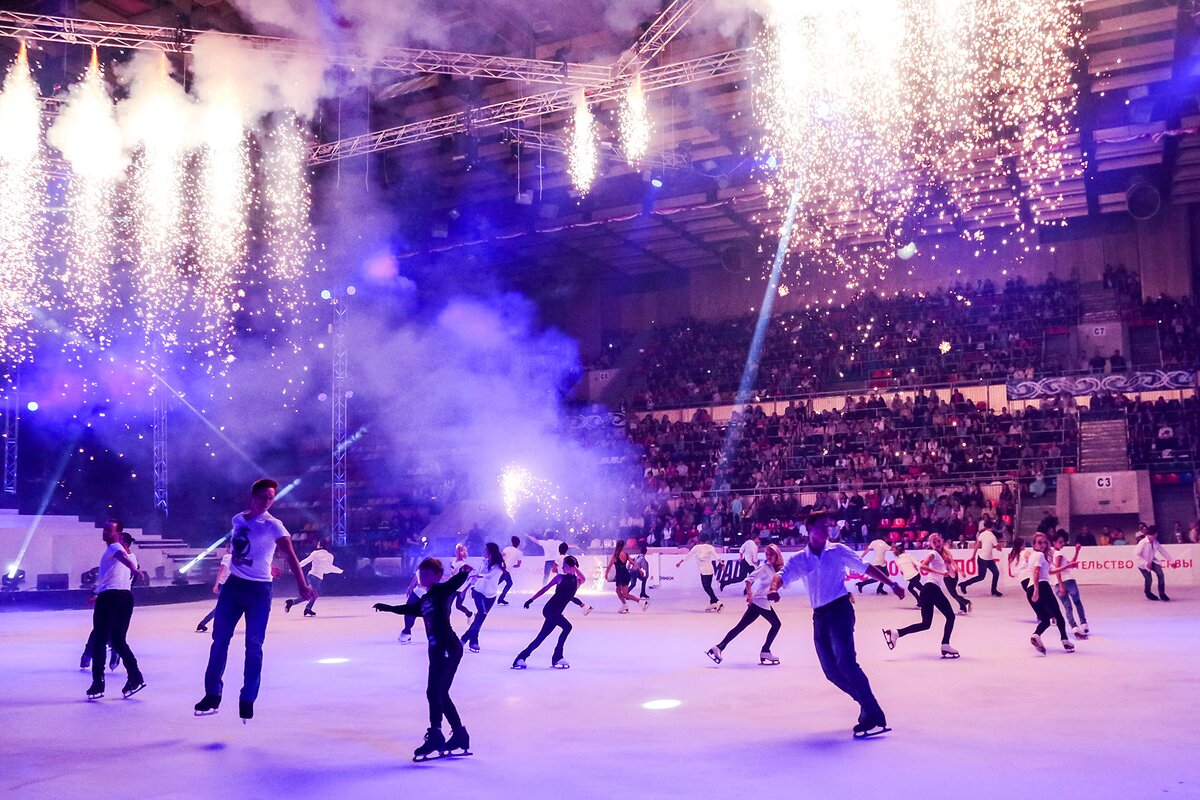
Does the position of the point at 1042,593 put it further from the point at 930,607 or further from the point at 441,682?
the point at 441,682

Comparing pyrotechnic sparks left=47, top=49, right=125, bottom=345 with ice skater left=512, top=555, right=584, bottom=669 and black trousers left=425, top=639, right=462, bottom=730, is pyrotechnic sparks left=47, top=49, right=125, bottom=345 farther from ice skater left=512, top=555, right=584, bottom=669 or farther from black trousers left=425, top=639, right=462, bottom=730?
black trousers left=425, top=639, right=462, bottom=730

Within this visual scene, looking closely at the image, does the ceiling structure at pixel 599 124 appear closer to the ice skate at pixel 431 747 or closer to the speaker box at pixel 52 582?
the speaker box at pixel 52 582

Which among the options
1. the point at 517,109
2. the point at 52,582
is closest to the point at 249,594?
the point at 517,109

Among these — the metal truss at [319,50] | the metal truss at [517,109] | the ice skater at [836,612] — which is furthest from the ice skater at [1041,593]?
the metal truss at [319,50]

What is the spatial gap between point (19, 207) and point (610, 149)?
45.3 feet

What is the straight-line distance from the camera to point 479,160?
1137 inches

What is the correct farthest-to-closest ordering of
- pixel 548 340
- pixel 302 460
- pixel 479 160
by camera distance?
pixel 548 340 → pixel 302 460 → pixel 479 160

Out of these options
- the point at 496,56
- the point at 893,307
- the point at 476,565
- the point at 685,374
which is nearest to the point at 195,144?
the point at 496,56

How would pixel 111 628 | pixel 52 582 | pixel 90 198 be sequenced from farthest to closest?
pixel 52 582 < pixel 90 198 < pixel 111 628

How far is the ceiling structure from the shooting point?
2028 cm

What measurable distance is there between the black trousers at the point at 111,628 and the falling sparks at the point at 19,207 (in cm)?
1353

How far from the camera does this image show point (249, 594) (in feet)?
26.7

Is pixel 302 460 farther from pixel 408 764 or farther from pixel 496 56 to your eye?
pixel 408 764

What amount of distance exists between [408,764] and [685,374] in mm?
33292
